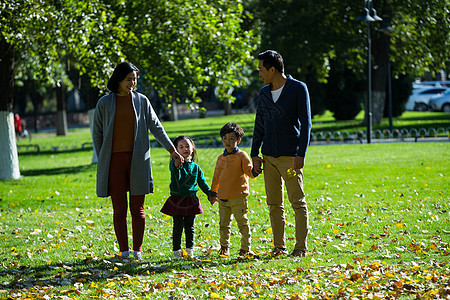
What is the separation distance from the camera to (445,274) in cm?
541

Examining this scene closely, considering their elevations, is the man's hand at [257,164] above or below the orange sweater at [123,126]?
below

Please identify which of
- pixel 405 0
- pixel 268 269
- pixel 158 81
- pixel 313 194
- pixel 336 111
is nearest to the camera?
pixel 268 269

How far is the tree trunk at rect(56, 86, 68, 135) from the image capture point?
35.2 meters

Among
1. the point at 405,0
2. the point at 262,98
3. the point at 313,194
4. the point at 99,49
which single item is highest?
the point at 405,0

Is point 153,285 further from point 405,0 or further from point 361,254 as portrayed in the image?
point 405,0

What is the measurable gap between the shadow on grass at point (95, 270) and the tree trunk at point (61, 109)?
29380 millimetres

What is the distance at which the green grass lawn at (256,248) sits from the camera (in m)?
5.28

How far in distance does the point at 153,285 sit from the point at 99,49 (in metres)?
9.43

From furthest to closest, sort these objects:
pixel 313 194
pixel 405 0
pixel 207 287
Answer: pixel 405 0
pixel 313 194
pixel 207 287

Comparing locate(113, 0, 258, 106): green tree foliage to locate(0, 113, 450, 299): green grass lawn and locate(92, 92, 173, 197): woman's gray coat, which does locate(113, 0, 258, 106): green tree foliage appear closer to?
locate(0, 113, 450, 299): green grass lawn

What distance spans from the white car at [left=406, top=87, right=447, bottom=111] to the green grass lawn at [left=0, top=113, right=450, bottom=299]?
27.9 meters

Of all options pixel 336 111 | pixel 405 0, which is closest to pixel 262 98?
pixel 405 0

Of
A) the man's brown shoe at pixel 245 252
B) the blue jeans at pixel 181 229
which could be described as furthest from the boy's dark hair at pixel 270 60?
the man's brown shoe at pixel 245 252

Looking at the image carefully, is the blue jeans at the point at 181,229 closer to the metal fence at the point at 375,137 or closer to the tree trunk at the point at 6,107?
the tree trunk at the point at 6,107
